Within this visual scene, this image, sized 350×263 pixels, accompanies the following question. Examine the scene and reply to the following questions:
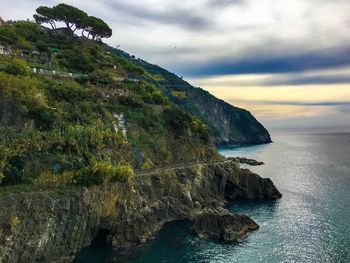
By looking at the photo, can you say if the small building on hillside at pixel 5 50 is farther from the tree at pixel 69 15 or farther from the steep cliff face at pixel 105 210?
the steep cliff face at pixel 105 210

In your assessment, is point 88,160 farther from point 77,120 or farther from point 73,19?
point 73,19

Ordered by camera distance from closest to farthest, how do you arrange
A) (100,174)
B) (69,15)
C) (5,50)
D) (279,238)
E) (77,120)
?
1. (279,238)
2. (100,174)
3. (77,120)
4. (5,50)
5. (69,15)

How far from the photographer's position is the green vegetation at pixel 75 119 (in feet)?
213

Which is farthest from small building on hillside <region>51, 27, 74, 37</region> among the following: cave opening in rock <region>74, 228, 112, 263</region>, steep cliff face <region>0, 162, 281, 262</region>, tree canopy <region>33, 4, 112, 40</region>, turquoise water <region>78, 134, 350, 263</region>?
cave opening in rock <region>74, 228, 112, 263</region>

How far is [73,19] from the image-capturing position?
13162 cm

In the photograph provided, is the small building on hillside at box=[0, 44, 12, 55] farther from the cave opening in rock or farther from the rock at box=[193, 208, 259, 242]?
the rock at box=[193, 208, 259, 242]

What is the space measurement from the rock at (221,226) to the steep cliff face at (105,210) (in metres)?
8.50

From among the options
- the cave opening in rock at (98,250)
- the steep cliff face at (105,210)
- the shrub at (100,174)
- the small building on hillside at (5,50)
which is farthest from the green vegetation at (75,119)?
the cave opening in rock at (98,250)

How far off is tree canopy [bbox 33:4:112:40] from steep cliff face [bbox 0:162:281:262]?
68447mm

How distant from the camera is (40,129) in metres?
73.2

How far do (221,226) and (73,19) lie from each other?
93877 millimetres

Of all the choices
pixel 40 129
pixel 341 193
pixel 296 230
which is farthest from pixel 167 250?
pixel 341 193

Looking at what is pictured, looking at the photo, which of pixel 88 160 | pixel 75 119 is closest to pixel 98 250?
pixel 88 160

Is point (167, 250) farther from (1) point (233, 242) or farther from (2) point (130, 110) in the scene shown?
(2) point (130, 110)
